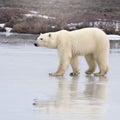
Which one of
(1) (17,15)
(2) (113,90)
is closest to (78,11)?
(1) (17,15)

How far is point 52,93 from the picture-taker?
11203 mm

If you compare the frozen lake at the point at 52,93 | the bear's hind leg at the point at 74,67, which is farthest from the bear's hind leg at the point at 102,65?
the bear's hind leg at the point at 74,67

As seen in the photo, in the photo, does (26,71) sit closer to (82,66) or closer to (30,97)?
(82,66)

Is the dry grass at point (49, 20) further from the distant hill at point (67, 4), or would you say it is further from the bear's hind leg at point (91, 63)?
the bear's hind leg at point (91, 63)

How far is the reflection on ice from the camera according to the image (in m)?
9.63

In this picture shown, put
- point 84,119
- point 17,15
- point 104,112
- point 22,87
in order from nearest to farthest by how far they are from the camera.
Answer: point 84,119
point 104,112
point 22,87
point 17,15

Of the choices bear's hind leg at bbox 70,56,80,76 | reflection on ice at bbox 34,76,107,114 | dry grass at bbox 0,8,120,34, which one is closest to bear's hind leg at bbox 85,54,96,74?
bear's hind leg at bbox 70,56,80,76

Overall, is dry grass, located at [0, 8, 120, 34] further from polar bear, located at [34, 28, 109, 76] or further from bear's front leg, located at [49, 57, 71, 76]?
bear's front leg, located at [49, 57, 71, 76]

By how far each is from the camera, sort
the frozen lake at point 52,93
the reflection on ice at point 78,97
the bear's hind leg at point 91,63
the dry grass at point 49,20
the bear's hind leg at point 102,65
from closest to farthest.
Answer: the frozen lake at point 52,93 < the reflection on ice at point 78,97 < the bear's hind leg at point 102,65 < the bear's hind leg at point 91,63 < the dry grass at point 49,20

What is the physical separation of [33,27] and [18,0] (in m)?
13.8

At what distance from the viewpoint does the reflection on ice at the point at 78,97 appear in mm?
9631

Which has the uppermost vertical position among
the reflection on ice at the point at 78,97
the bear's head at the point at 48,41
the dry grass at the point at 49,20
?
the bear's head at the point at 48,41

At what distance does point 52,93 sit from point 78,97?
54 cm

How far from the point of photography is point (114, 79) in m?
13.9
